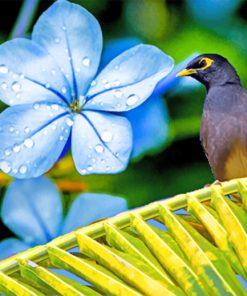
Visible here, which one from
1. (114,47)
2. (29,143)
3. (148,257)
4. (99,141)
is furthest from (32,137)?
(148,257)

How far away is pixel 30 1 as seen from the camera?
1.38 metres

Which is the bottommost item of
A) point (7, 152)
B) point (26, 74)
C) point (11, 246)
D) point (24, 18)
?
point (11, 246)

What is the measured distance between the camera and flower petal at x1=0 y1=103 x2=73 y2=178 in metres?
1.32

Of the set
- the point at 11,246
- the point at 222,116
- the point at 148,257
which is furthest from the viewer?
the point at 11,246

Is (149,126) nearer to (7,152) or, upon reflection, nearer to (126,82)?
(126,82)

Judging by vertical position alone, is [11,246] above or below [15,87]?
below

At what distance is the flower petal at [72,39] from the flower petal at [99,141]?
0.19 feet

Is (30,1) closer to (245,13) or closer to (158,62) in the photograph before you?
(158,62)

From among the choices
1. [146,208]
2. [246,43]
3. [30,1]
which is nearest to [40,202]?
[30,1]

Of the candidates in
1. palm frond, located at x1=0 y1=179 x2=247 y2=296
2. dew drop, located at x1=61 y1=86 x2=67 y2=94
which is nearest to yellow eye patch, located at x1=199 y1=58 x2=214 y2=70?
dew drop, located at x1=61 y1=86 x2=67 y2=94

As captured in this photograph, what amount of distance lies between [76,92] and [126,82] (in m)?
0.09

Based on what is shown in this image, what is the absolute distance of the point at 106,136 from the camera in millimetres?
1350

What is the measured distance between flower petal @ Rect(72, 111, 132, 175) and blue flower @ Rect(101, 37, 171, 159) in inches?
0.6

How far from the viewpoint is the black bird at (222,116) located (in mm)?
1266
